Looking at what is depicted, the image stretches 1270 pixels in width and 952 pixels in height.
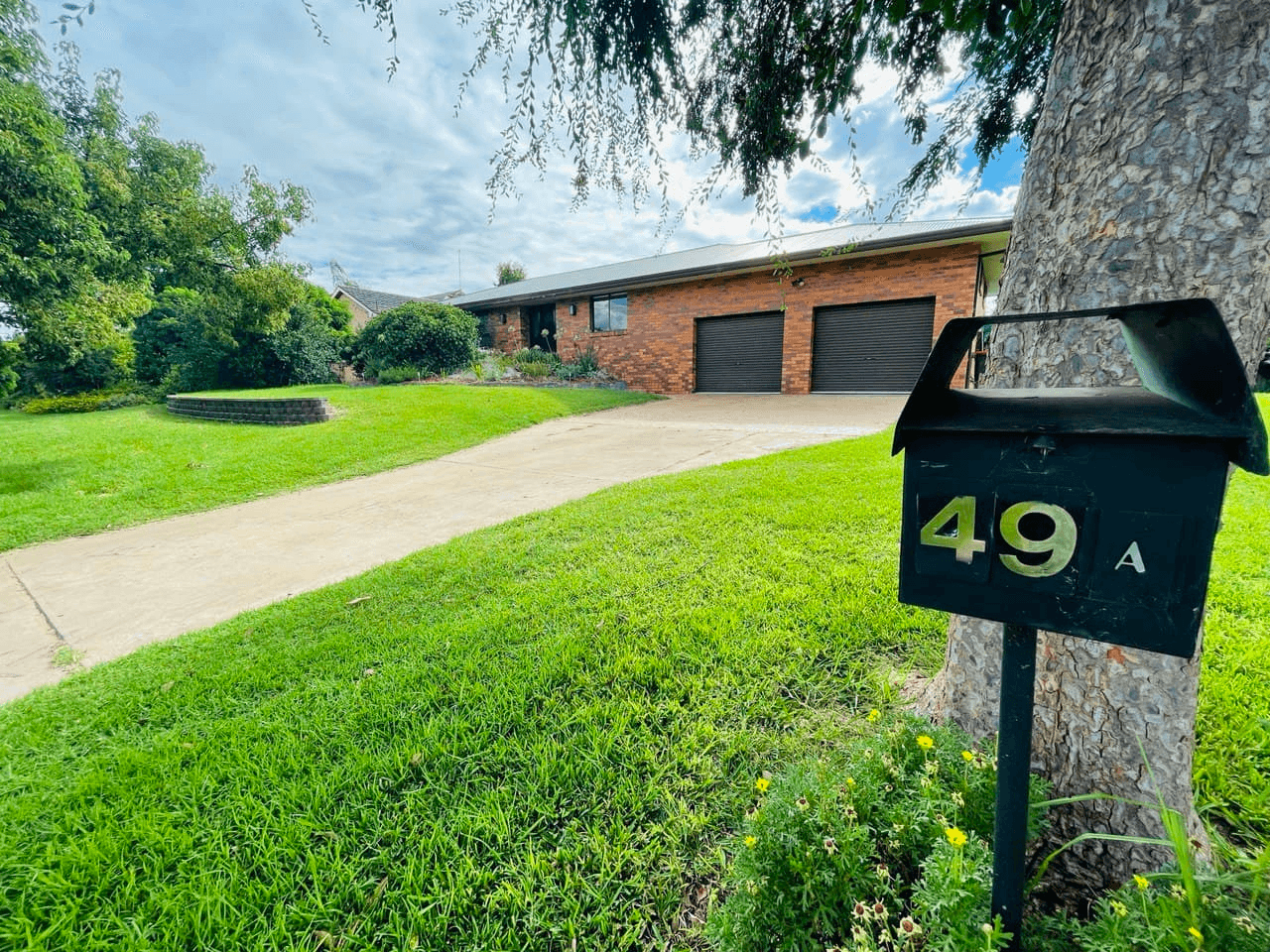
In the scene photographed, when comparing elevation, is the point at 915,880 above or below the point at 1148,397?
below

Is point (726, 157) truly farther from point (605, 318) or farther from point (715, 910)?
point (605, 318)

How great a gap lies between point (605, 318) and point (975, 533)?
15.7 meters

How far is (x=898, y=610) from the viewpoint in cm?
241

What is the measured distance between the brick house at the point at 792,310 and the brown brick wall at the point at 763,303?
0.08 feet

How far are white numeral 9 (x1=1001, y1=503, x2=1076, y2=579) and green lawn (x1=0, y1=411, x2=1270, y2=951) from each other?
1.14 m

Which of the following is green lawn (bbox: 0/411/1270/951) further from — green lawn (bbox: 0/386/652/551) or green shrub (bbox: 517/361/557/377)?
green shrub (bbox: 517/361/557/377)

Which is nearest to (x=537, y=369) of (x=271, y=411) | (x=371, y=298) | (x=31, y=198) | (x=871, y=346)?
(x=271, y=411)

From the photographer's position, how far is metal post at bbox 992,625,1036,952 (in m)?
0.83

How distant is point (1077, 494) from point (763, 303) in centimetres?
1297

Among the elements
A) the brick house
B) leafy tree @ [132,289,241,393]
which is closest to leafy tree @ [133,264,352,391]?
leafy tree @ [132,289,241,393]

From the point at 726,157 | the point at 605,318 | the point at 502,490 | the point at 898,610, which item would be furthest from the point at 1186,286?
the point at 605,318

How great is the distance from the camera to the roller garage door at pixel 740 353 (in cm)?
1289

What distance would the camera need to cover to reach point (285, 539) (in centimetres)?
437

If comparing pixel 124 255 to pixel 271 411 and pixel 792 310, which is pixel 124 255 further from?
pixel 792 310
